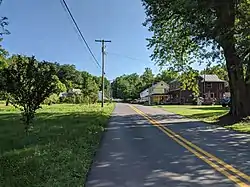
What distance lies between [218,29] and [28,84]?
10.8 m

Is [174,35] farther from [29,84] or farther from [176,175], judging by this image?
[176,175]

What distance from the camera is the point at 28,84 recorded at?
12523mm

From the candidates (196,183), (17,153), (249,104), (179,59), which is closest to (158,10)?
(179,59)

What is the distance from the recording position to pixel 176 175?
7.00 metres

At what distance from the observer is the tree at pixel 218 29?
59.3 feet

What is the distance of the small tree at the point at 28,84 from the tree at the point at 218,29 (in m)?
8.57

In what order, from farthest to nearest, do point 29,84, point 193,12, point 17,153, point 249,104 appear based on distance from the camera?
1. point 249,104
2. point 193,12
3. point 29,84
4. point 17,153

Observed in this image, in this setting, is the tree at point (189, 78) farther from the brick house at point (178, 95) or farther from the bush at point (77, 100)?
the brick house at point (178, 95)

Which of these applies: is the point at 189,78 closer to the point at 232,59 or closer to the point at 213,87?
the point at 232,59

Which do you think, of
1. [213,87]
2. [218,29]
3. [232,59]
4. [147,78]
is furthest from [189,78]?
[147,78]

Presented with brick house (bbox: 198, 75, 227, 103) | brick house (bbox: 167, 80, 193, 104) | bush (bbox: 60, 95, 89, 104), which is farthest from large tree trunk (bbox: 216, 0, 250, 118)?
brick house (bbox: 198, 75, 227, 103)

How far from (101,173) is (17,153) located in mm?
3034

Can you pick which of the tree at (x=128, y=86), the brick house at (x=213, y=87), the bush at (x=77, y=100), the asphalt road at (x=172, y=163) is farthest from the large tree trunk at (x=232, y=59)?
the tree at (x=128, y=86)

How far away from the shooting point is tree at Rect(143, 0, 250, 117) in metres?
18.1
